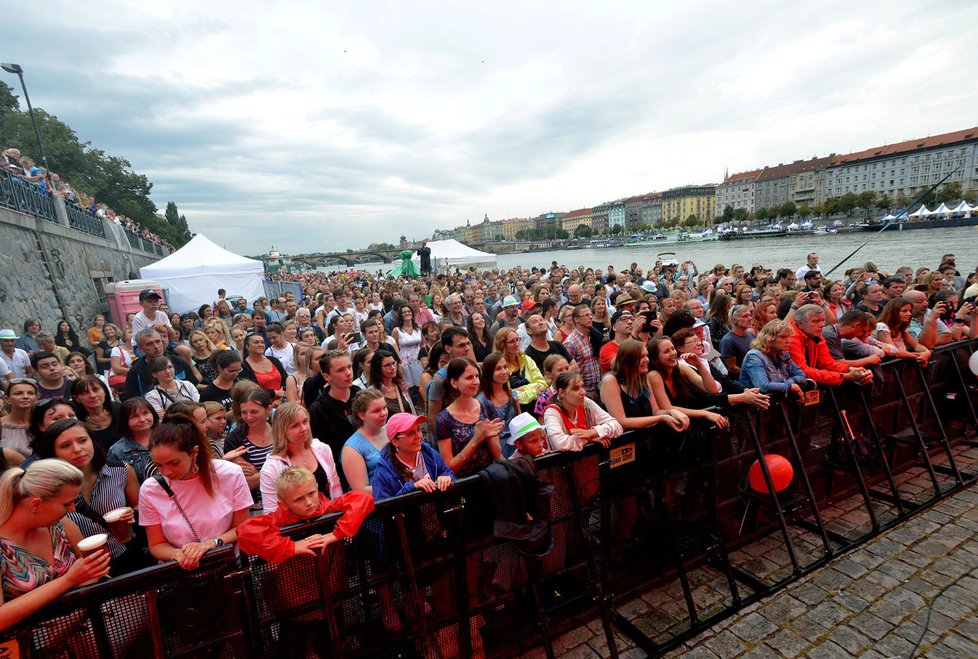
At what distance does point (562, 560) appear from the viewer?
2.94m

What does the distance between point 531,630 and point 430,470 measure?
1259 mm

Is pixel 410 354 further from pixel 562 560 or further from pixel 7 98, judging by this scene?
pixel 7 98

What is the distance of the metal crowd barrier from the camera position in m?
2.01

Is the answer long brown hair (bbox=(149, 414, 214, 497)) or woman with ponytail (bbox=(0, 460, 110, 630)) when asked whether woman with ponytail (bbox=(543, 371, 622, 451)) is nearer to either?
long brown hair (bbox=(149, 414, 214, 497))

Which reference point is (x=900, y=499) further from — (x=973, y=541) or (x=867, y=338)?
(x=867, y=338)

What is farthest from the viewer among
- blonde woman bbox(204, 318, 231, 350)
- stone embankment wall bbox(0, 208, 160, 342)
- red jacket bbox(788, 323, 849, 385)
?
stone embankment wall bbox(0, 208, 160, 342)

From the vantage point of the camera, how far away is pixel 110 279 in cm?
1855

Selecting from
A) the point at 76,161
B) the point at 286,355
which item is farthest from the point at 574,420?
the point at 76,161

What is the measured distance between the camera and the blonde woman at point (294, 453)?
263cm

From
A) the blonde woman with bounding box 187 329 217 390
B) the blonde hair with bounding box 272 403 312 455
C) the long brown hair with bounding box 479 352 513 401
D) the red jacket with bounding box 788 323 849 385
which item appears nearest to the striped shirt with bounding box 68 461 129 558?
the blonde hair with bounding box 272 403 312 455

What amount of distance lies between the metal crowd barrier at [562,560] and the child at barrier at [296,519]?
9 centimetres

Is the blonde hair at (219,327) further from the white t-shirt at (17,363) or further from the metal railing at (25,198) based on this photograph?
the metal railing at (25,198)

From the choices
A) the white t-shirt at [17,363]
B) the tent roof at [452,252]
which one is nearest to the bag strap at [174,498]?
the white t-shirt at [17,363]

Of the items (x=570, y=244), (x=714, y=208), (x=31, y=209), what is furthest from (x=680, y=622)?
(x=714, y=208)
